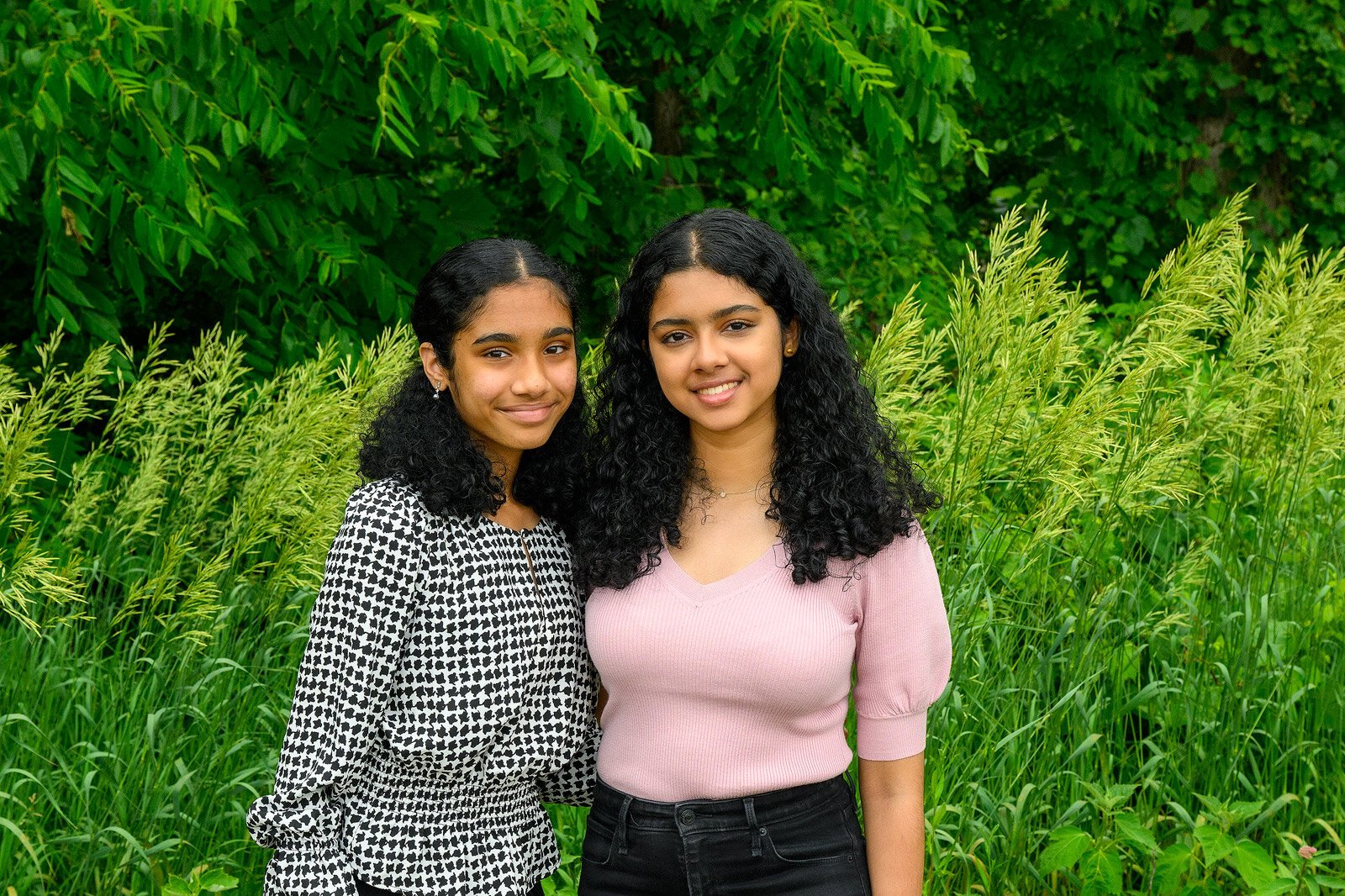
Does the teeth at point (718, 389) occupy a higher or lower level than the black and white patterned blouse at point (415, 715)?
higher

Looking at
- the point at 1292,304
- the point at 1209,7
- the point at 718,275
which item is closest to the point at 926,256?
the point at 1209,7

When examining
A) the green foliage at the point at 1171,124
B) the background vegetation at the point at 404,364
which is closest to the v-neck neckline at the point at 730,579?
the background vegetation at the point at 404,364

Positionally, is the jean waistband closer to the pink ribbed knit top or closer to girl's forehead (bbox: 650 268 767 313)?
the pink ribbed knit top

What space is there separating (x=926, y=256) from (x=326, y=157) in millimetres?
3744

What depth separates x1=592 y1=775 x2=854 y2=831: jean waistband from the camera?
6.29 ft

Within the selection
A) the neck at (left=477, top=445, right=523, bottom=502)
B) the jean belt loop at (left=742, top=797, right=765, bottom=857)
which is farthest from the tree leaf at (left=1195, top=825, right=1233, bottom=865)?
the neck at (left=477, top=445, right=523, bottom=502)

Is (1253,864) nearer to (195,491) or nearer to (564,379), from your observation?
(564,379)

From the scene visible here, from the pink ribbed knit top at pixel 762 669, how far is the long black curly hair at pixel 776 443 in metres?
0.05

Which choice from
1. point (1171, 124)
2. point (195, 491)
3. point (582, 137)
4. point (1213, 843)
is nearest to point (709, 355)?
point (1213, 843)

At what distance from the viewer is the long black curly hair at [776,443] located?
2010mm

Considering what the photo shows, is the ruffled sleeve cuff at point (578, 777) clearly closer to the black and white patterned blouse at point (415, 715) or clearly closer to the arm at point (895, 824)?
the black and white patterned blouse at point (415, 715)

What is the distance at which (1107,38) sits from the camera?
24.6 ft

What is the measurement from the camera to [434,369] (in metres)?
2.10

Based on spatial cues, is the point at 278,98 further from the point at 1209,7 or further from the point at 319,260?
the point at 1209,7
